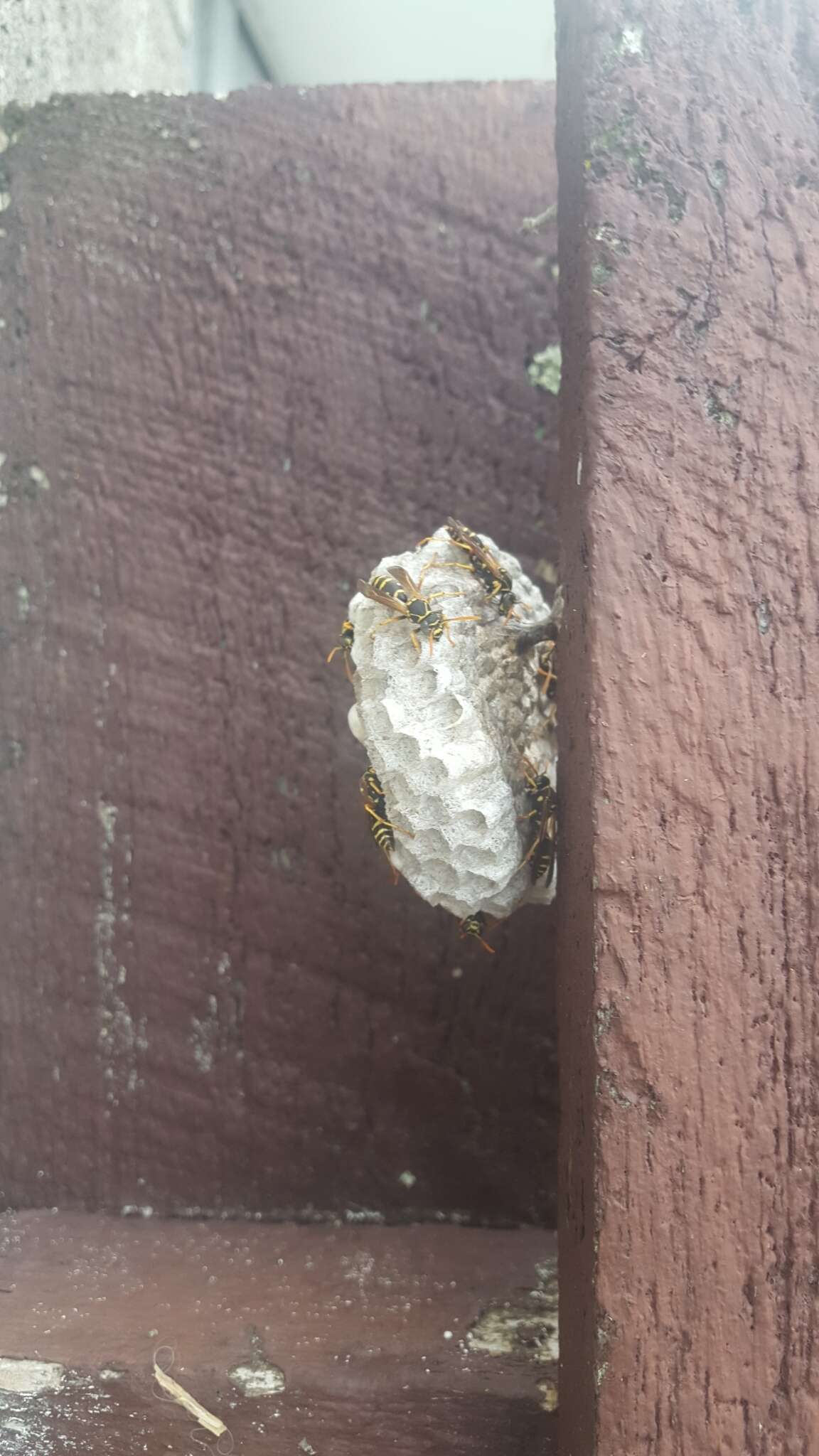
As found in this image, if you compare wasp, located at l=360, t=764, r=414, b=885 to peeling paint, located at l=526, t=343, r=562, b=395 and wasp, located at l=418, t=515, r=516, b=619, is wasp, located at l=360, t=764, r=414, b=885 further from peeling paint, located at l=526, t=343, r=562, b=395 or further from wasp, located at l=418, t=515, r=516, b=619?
peeling paint, located at l=526, t=343, r=562, b=395

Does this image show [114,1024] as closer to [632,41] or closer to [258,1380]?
[258,1380]

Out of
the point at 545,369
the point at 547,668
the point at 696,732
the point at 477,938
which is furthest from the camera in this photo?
the point at 545,369

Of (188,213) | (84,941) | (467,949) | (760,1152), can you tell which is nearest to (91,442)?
(188,213)

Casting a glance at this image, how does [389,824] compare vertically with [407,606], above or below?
below

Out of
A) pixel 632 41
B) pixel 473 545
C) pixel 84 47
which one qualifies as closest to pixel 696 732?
pixel 473 545

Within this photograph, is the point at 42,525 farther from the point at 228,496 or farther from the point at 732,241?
the point at 732,241

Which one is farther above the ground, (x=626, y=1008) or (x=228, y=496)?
(x=228, y=496)

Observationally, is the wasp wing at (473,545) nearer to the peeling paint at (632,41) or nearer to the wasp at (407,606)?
the wasp at (407,606)
